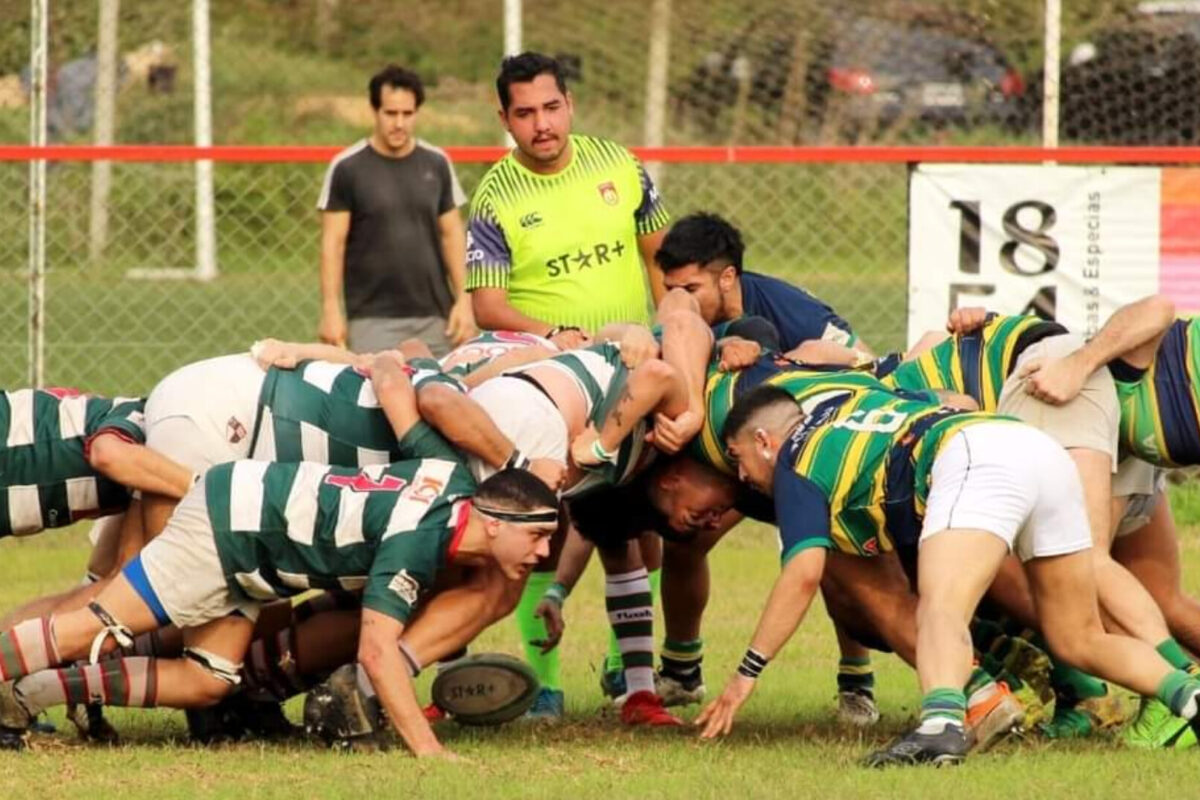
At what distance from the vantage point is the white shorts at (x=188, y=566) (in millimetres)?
7336

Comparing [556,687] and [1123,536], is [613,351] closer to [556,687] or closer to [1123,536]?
[556,687]

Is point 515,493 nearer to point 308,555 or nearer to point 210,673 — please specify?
point 308,555

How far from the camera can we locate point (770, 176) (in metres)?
16.3

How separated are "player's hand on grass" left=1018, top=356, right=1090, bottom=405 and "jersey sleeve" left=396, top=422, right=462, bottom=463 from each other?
1.85 meters

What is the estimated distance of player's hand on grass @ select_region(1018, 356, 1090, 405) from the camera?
7699mm

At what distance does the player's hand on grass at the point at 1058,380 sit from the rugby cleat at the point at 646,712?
5.54ft

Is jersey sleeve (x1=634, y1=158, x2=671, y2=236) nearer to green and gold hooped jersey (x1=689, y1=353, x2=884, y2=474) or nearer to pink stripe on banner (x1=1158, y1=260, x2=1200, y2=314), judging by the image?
green and gold hooped jersey (x1=689, y1=353, x2=884, y2=474)

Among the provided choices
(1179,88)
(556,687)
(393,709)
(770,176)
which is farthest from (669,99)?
(393,709)

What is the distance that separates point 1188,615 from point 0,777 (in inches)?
157

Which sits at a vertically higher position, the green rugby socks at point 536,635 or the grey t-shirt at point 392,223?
the grey t-shirt at point 392,223

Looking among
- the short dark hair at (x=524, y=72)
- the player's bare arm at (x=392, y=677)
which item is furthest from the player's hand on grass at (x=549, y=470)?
the short dark hair at (x=524, y=72)

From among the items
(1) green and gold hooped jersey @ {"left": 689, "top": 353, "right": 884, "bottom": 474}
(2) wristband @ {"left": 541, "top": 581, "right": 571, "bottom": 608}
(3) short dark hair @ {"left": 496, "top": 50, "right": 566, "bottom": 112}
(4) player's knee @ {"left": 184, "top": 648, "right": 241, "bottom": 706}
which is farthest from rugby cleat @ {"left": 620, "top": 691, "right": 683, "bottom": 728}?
(3) short dark hair @ {"left": 496, "top": 50, "right": 566, "bottom": 112}

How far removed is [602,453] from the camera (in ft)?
25.8

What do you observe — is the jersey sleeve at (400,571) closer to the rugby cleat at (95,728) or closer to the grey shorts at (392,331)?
the rugby cleat at (95,728)
